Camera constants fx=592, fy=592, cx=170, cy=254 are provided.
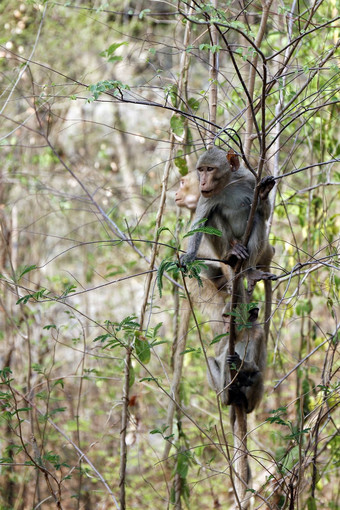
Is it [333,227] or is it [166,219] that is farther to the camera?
[166,219]

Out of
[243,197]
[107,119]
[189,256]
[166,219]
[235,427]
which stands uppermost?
[107,119]

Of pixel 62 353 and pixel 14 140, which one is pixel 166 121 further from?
pixel 62 353

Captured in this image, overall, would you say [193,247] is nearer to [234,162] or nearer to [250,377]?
[234,162]

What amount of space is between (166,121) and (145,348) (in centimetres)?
874

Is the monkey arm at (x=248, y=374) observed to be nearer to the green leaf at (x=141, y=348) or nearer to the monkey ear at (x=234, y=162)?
the green leaf at (x=141, y=348)

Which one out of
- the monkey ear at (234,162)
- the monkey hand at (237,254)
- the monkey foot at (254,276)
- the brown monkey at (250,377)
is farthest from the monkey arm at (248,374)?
the monkey ear at (234,162)

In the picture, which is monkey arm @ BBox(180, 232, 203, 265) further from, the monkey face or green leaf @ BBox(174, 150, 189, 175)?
green leaf @ BBox(174, 150, 189, 175)

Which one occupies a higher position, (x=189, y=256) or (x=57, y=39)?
(x=57, y=39)

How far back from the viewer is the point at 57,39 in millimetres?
11594

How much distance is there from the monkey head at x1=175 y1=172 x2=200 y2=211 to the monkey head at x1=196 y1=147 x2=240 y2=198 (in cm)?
77

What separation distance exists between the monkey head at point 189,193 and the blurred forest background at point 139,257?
0.54ft

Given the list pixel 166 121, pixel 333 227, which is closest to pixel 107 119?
pixel 166 121

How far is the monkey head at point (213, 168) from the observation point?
454 cm

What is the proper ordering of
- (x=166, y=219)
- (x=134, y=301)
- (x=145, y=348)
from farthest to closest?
1. (x=134, y=301)
2. (x=166, y=219)
3. (x=145, y=348)
